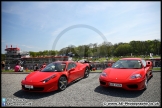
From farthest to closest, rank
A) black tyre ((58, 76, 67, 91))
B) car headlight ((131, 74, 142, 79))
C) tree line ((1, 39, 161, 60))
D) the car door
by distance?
1. tree line ((1, 39, 161, 60))
2. the car door
3. black tyre ((58, 76, 67, 91))
4. car headlight ((131, 74, 142, 79))

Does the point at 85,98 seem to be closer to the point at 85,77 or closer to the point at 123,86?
the point at 123,86

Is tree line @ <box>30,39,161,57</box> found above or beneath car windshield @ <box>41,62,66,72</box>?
above

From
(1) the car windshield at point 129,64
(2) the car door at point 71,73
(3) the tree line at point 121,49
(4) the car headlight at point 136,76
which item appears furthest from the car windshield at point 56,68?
(3) the tree line at point 121,49

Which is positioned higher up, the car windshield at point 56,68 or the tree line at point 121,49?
the tree line at point 121,49

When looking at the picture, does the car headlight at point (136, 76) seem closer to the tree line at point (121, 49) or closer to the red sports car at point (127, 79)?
the red sports car at point (127, 79)

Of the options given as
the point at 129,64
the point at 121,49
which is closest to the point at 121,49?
the point at 121,49

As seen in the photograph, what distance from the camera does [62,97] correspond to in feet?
12.9

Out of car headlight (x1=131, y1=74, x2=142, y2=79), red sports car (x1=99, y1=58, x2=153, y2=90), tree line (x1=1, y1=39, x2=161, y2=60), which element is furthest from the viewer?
tree line (x1=1, y1=39, x2=161, y2=60)

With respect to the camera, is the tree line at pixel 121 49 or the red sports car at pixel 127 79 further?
the tree line at pixel 121 49

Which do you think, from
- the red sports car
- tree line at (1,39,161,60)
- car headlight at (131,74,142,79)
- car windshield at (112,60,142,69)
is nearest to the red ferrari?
the red sports car

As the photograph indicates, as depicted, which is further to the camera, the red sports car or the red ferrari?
the red ferrari

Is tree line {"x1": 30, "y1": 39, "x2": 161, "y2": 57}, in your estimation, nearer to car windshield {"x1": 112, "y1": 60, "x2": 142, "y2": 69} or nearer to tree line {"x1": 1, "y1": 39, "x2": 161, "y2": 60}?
tree line {"x1": 1, "y1": 39, "x2": 161, "y2": 60}

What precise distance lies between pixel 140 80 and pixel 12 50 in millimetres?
96743

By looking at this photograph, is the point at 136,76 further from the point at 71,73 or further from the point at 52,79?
the point at 52,79
